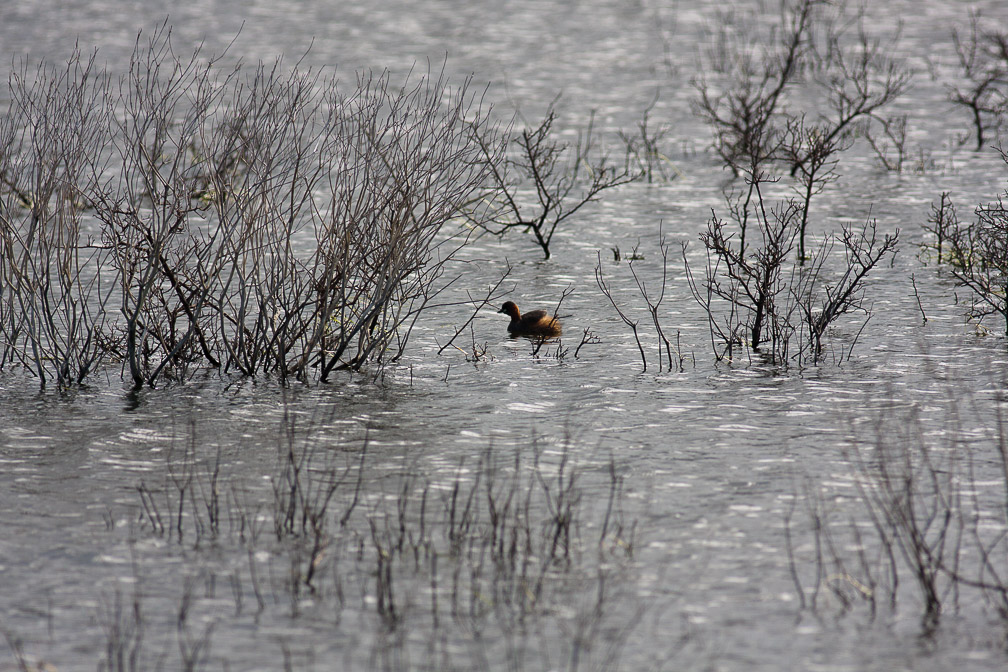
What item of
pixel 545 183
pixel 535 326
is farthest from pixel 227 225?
pixel 545 183

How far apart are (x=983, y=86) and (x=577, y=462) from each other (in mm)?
12786

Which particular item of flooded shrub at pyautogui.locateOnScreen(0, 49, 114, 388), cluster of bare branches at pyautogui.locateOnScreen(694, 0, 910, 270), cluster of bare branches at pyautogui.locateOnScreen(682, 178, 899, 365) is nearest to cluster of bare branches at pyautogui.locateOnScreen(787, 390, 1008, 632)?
cluster of bare branches at pyautogui.locateOnScreen(682, 178, 899, 365)

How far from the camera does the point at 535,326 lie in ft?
33.3

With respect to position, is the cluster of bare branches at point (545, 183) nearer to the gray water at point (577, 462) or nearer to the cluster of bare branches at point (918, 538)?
the gray water at point (577, 462)

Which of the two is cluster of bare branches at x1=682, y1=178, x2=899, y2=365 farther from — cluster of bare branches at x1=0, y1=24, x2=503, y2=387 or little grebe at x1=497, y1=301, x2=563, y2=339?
cluster of bare branches at x1=0, y1=24, x2=503, y2=387

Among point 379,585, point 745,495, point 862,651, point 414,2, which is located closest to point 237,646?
point 379,585

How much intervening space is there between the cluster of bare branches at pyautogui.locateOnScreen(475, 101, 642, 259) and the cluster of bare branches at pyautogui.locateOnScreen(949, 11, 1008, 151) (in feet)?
16.9

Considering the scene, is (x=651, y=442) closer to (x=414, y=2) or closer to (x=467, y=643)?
(x=467, y=643)

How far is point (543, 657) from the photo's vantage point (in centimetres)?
493

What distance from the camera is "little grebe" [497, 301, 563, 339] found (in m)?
10.1

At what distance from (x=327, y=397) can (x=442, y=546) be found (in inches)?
117

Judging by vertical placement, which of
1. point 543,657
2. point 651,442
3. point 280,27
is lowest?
point 543,657

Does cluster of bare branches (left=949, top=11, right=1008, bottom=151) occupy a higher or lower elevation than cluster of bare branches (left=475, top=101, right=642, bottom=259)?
higher

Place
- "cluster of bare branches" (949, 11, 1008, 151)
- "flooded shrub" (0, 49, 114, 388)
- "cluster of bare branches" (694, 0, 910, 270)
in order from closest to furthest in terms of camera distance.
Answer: "flooded shrub" (0, 49, 114, 388), "cluster of bare branches" (694, 0, 910, 270), "cluster of bare branches" (949, 11, 1008, 151)
